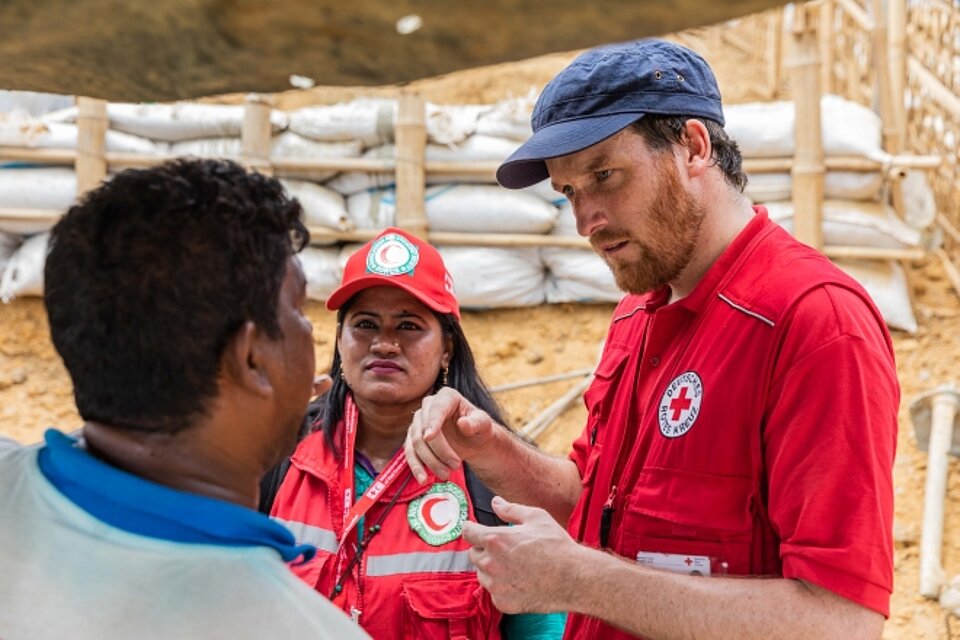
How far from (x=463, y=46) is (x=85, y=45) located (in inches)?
15.6

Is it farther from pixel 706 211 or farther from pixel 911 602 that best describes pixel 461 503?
pixel 911 602

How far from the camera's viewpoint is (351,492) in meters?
2.62

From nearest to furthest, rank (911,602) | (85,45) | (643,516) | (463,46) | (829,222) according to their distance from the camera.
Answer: (463,46)
(85,45)
(643,516)
(911,602)
(829,222)

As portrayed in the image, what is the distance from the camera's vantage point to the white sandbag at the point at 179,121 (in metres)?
6.65

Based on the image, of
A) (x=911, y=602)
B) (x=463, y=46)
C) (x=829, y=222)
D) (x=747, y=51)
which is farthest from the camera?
(x=747, y=51)

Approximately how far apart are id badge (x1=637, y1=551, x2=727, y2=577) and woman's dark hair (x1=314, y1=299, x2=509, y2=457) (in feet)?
3.28

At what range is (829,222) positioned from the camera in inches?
246

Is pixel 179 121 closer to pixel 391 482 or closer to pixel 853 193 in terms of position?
pixel 853 193

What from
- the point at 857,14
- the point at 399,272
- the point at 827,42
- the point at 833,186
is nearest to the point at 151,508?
the point at 399,272

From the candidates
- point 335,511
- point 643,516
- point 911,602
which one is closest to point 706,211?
point 643,516

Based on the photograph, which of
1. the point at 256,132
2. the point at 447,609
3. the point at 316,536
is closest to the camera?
the point at 447,609

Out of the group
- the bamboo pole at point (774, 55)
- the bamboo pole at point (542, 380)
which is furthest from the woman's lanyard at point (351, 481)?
the bamboo pole at point (774, 55)

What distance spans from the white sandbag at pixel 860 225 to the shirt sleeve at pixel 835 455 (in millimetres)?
4537

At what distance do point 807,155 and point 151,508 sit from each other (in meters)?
5.64
